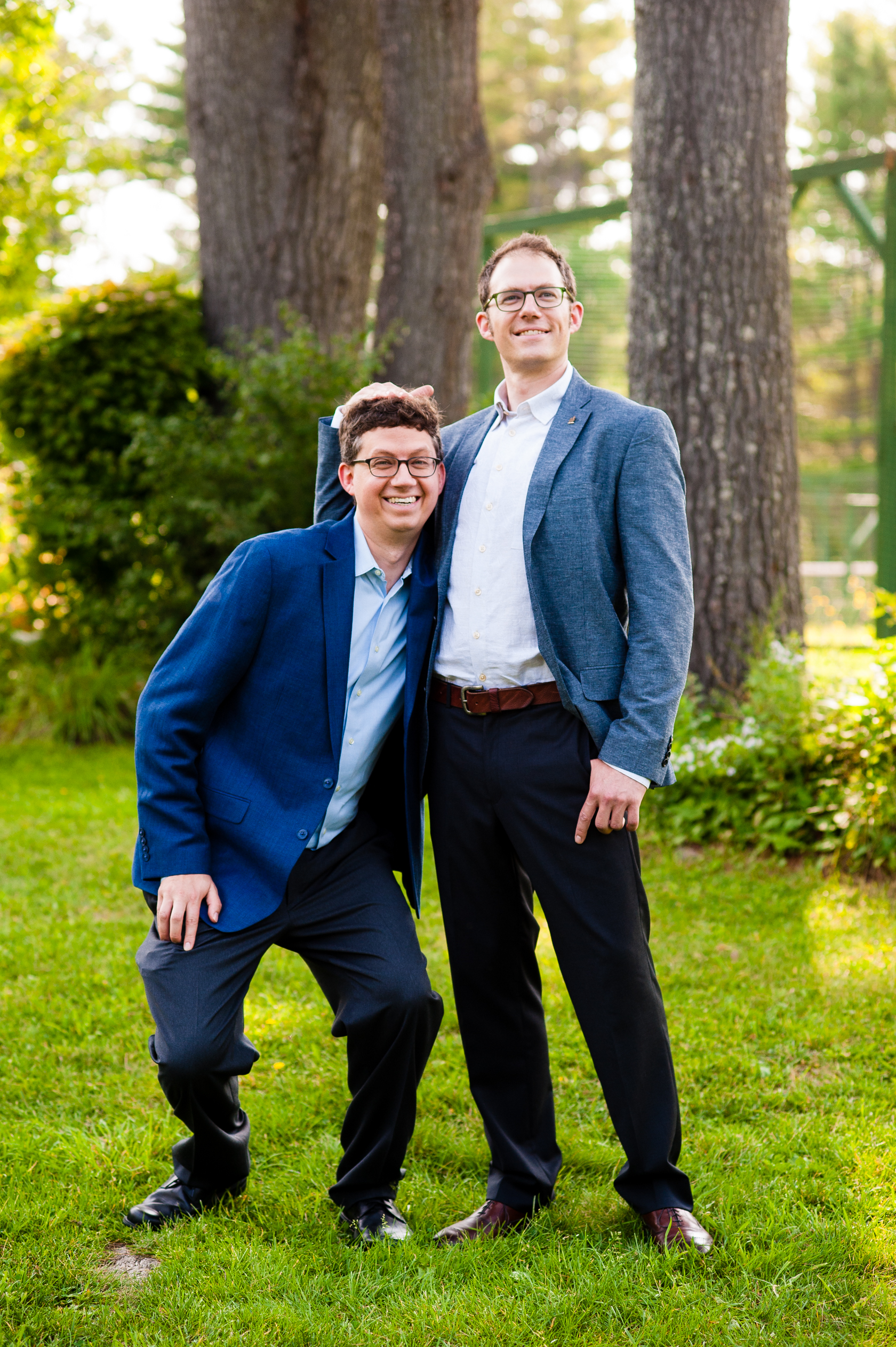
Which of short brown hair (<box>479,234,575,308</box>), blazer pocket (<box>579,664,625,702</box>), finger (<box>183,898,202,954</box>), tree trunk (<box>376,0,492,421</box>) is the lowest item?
finger (<box>183,898,202,954</box>)

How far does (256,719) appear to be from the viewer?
9.27ft

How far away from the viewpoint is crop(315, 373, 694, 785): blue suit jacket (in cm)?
257

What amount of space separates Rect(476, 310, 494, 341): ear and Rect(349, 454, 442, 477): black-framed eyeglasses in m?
0.34

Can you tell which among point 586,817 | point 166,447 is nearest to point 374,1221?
point 586,817

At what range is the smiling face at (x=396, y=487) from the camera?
2.77 meters

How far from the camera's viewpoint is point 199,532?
788 cm

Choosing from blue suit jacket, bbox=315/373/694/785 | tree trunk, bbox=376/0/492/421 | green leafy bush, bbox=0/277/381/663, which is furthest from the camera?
tree trunk, bbox=376/0/492/421

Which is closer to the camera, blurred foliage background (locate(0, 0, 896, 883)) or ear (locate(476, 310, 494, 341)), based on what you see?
ear (locate(476, 310, 494, 341))

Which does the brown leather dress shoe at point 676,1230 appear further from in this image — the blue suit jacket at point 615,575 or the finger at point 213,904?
the finger at point 213,904

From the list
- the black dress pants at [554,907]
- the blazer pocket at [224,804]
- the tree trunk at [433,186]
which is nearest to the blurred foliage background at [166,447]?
the tree trunk at [433,186]

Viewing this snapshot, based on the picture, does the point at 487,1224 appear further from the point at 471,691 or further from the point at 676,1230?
the point at 471,691

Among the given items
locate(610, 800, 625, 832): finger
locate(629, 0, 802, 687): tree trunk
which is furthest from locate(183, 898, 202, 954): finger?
locate(629, 0, 802, 687): tree trunk

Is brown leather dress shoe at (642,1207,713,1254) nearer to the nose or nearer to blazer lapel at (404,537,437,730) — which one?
blazer lapel at (404,537,437,730)

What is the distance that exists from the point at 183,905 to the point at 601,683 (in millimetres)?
1071
